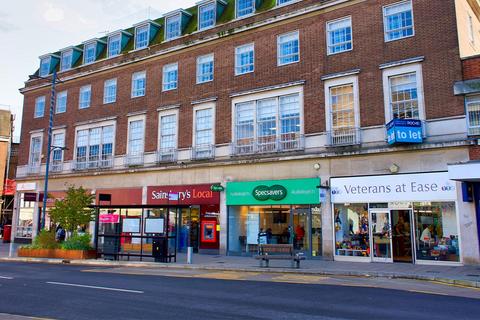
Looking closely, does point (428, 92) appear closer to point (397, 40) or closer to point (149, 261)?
point (397, 40)

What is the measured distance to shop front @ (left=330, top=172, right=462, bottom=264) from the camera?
59.7 feet

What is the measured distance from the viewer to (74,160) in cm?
3244

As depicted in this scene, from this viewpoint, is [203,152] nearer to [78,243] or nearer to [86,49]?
[78,243]

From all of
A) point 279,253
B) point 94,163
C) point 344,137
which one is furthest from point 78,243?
point 344,137

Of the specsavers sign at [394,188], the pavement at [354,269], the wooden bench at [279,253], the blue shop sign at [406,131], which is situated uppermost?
the blue shop sign at [406,131]

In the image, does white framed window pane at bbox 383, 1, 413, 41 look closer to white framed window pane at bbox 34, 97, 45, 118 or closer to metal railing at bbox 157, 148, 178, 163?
metal railing at bbox 157, 148, 178, 163

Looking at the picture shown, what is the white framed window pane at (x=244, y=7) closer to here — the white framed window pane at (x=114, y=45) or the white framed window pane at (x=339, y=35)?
the white framed window pane at (x=339, y=35)

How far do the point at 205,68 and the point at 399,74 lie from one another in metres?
11.9

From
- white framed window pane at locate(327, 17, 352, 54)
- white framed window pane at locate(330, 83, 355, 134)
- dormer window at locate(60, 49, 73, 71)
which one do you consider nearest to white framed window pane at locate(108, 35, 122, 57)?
dormer window at locate(60, 49, 73, 71)

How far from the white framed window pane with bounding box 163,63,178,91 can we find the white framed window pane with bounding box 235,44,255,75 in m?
4.83

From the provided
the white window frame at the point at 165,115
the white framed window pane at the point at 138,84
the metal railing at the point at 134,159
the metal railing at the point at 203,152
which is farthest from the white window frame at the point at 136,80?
the metal railing at the point at 203,152

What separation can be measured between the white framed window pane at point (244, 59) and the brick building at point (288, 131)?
2.9 inches

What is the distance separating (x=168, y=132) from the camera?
91.8 ft

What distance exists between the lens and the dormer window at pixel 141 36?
31.2 m
